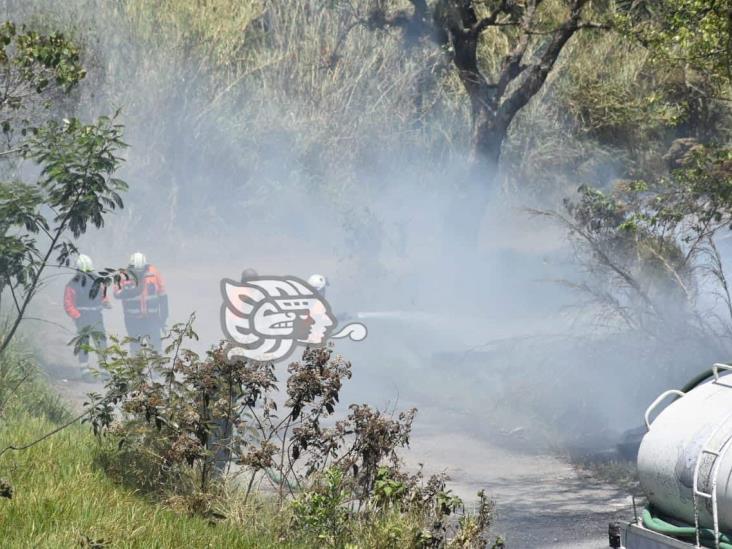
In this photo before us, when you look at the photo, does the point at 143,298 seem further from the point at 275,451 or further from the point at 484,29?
the point at 275,451

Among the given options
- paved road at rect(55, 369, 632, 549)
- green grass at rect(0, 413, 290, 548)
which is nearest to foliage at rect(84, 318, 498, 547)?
green grass at rect(0, 413, 290, 548)

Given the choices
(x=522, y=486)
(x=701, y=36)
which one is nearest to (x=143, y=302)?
(x=522, y=486)

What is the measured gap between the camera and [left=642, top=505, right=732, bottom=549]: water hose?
511cm

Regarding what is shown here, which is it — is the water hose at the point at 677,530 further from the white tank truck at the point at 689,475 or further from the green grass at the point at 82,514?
the green grass at the point at 82,514

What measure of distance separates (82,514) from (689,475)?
322 cm

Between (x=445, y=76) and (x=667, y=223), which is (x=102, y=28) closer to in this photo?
(x=445, y=76)

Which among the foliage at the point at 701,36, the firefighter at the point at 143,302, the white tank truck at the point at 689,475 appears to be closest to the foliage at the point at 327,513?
the white tank truck at the point at 689,475

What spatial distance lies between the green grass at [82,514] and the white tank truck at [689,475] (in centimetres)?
214

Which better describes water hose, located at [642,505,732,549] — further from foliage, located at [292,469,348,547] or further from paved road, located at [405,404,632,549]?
paved road, located at [405,404,632,549]

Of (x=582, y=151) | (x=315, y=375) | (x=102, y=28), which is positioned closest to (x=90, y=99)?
(x=102, y=28)

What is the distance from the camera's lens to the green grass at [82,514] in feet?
17.9

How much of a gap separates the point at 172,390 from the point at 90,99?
62.8 ft

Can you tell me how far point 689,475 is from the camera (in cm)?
536

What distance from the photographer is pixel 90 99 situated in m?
25.1
